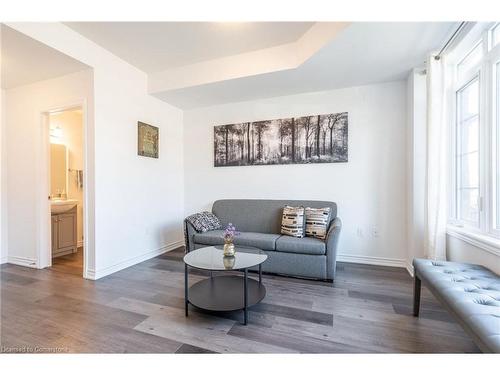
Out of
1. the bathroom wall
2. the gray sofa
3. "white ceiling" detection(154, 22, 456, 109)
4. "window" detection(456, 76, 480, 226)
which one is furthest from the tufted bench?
the bathroom wall

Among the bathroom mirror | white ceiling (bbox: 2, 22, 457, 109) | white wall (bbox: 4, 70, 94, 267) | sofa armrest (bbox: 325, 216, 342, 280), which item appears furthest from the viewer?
the bathroom mirror

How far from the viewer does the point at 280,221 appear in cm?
332

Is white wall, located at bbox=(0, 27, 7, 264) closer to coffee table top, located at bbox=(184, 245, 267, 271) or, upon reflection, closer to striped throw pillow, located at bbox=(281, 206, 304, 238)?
coffee table top, located at bbox=(184, 245, 267, 271)

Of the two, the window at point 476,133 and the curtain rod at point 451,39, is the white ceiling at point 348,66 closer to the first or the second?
the curtain rod at point 451,39

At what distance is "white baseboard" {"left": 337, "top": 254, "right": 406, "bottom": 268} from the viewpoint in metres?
3.06

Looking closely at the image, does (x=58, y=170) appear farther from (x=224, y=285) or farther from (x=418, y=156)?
(x=418, y=156)

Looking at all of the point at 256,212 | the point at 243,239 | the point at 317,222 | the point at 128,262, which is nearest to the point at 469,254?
the point at 317,222

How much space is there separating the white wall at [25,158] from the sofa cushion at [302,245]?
3.17 meters

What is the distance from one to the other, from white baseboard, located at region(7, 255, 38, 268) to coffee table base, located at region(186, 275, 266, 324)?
253 cm

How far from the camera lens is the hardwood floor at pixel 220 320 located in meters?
1.55

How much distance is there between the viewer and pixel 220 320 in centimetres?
186

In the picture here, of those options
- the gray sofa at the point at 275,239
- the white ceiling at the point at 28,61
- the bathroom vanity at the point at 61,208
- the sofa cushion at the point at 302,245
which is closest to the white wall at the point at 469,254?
the gray sofa at the point at 275,239

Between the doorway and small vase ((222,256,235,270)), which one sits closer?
small vase ((222,256,235,270))

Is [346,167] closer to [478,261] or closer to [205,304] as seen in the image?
[478,261]
